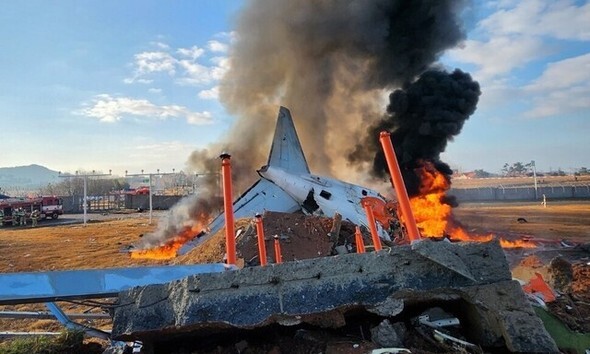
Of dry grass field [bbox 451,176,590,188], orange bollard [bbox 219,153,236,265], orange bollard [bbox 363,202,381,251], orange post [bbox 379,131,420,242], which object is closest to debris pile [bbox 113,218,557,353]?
orange post [bbox 379,131,420,242]

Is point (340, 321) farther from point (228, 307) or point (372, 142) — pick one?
point (372, 142)

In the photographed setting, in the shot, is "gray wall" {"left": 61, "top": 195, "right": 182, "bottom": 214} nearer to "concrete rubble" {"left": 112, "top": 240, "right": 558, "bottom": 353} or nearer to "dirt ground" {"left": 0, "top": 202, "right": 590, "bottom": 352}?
"dirt ground" {"left": 0, "top": 202, "right": 590, "bottom": 352}

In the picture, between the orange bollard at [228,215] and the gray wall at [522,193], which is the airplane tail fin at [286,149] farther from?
the gray wall at [522,193]

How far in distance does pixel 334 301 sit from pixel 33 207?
3758 cm

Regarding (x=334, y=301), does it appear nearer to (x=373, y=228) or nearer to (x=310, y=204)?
(x=373, y=228)

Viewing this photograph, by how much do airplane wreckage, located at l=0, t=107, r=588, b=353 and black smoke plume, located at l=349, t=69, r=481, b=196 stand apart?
16133 millimetres

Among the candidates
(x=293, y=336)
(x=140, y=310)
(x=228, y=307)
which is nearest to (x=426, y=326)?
(x=293, y=336)

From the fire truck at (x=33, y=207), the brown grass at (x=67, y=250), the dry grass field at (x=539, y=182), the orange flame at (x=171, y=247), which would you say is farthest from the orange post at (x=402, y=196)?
the dry grass field at (x=539, y=182)

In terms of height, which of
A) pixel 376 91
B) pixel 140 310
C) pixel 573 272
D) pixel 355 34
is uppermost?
pixel 355 34

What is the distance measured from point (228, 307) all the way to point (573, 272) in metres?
5.33

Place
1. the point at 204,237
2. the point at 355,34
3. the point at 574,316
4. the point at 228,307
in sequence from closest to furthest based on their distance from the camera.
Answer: the point at 228,307 < the point at 574,316 < the point at 204,237 < the point at 355,34

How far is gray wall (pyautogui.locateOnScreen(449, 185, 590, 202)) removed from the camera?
39500 mm

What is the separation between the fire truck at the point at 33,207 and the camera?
32000mm

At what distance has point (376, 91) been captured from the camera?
820 inches
